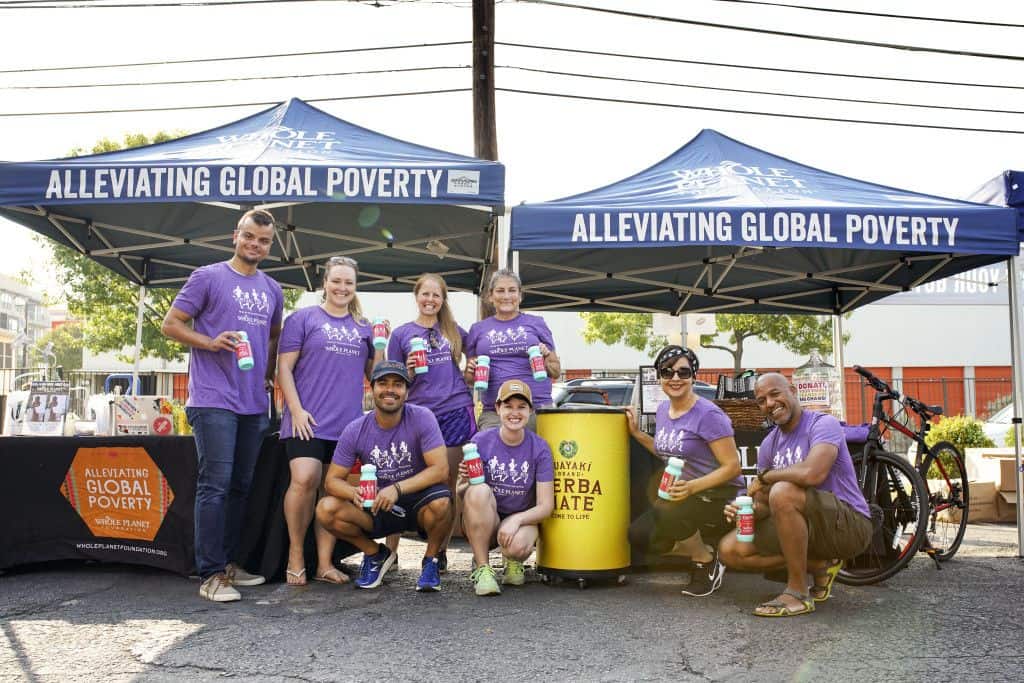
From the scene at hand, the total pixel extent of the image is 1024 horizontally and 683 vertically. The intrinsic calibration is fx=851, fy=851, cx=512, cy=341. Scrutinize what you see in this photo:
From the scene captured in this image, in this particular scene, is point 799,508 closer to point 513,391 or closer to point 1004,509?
point 513,391

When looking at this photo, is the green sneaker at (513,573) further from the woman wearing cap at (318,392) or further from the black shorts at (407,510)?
the woman wearing cap at (318,392)

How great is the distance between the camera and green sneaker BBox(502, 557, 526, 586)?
5.17 meters

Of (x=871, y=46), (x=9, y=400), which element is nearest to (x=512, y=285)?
(x=9, y=400)

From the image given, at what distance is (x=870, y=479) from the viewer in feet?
18.6

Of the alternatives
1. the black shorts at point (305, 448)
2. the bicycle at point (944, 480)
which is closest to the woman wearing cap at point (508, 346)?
the black shorts at point (305, 448)

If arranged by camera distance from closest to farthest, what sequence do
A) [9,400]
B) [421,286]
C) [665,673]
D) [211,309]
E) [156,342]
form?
1. [665,673]
2. [211,309]
3. [421,286]
4. [9,400]
5. [156,342]

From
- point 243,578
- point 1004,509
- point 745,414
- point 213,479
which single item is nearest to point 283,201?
point 213,479

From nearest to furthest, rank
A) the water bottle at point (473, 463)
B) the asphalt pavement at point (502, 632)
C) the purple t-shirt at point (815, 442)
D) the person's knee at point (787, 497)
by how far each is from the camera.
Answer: the asphalt pavement at point (502, 632), the person's knee at point (787, 497), the purple t-shirt at point (815, 442), the water bottle at point (473, 463)

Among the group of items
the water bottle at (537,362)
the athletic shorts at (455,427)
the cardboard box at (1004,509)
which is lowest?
the cardboard box at (1004,509)

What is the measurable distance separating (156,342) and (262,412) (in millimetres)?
23126

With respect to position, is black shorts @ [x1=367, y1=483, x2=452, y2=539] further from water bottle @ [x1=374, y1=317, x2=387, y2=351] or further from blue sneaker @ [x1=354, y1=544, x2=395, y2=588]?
water bottle @ [x1=374, y1=317, x2=387, y2=351]

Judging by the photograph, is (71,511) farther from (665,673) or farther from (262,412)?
(665,673)

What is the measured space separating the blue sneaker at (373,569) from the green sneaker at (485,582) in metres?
0.63

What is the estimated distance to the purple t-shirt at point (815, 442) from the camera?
4.53 meters
